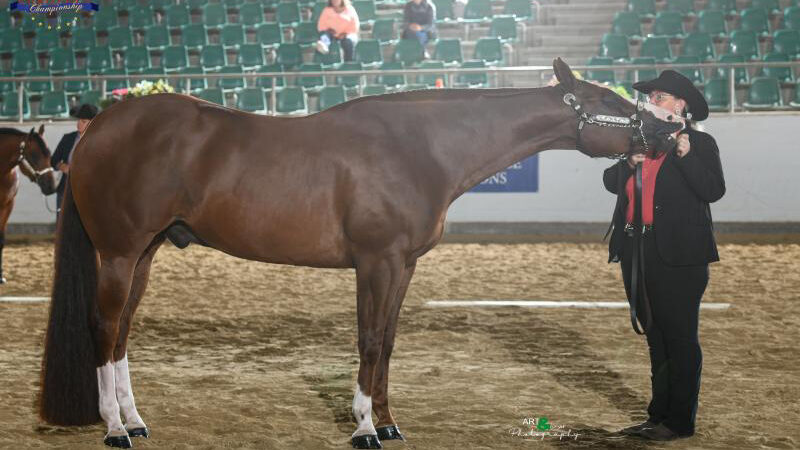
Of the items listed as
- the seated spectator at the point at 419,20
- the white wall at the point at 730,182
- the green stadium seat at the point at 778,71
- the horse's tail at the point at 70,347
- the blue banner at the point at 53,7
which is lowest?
the white wall at the point at 730,182

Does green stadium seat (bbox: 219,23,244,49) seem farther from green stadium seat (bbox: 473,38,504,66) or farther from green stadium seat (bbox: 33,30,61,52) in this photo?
green stadium seat (bbox: 473,38,504,66)

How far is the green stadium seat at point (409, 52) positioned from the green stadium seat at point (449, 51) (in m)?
0.28

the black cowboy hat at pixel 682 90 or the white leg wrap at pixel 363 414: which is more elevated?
the black cowboy hat at pixel 682 90

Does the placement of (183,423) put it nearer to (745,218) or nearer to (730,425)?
(730,425)

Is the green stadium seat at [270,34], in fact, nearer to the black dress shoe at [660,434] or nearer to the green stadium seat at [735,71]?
the green stadium seat at [735,71]

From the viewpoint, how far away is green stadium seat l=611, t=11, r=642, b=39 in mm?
17297

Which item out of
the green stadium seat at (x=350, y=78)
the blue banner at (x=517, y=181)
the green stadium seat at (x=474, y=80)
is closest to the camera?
the blue banner at (x=517, y=181)

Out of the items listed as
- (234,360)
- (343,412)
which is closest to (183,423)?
(343,412)

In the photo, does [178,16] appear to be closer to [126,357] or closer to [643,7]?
[643,7]

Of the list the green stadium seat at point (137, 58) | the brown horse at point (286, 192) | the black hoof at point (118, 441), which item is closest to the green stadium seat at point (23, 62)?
the green stadium seat at point (137, 58)

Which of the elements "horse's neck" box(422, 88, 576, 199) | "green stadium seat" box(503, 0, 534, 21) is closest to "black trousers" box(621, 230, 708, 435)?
"horse's neck" box(422, 88, 576, 199)

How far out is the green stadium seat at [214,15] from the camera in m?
19.3

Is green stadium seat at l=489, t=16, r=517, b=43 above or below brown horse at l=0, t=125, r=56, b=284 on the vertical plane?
above

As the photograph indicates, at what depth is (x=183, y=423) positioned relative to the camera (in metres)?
4.95
